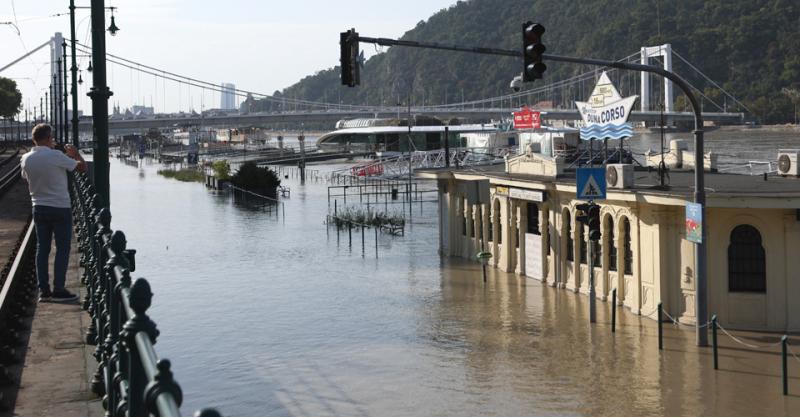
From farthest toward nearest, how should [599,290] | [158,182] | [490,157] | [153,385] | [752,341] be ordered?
[158,182], [490,157], [599,290], [752,341], [153,385]

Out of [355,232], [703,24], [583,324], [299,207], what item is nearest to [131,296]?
[583,324]

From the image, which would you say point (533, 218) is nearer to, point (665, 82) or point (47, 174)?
point (47, 174)

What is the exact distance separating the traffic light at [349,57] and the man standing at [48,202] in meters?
8.35

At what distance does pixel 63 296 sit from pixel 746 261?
18080 mm

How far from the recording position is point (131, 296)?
5.22 meters

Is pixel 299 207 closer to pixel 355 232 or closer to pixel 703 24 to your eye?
pixel 355 232

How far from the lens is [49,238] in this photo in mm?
12875

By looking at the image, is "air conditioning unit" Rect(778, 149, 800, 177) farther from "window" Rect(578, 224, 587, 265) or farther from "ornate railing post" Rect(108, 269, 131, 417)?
"ornate railing post" Rect(108, 269, 131, 417)

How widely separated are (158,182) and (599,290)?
10019 centimetres

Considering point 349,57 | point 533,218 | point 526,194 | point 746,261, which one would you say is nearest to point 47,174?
point 349,57

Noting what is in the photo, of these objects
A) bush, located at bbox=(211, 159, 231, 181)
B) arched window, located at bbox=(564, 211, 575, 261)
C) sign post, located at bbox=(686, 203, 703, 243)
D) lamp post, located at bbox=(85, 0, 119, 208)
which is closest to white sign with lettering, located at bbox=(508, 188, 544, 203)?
arched window, located at bbox=(564, 211, 575, 261)

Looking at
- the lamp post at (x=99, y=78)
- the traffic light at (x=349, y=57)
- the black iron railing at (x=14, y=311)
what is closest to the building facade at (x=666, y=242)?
the traffic light at (x=349, y=57)

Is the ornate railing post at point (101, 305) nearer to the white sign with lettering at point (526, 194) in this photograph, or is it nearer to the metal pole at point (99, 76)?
the metal pole at point (99, 76)

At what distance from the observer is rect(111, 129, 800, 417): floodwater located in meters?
20.8
